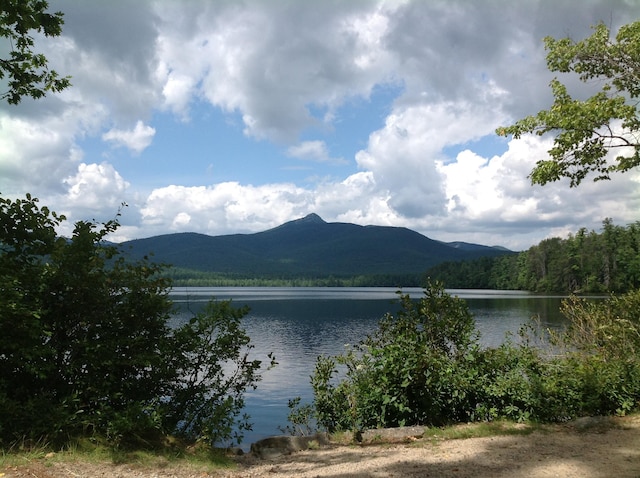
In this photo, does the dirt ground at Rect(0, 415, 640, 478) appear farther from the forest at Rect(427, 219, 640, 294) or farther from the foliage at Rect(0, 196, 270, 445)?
the forest at Rect(427, 219, 640, 294)

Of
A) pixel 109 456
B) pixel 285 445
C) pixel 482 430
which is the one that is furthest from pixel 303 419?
pixel 109 456

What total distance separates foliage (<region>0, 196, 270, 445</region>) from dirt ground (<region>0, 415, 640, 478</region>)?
2.40ft

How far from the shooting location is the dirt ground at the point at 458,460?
6.06m

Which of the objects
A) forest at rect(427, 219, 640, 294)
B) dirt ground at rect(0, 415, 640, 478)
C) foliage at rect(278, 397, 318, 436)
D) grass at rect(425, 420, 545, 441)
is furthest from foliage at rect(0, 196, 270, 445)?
forest at rect(427, 219, 640, 294)

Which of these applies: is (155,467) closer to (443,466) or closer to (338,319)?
(443,466)

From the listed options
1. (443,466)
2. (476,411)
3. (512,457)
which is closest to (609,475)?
(512,457)

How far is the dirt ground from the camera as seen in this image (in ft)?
19.9

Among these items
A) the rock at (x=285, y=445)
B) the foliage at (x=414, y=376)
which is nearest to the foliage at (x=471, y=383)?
the foliage at (x=414, y=376)

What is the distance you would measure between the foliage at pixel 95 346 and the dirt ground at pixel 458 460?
2.40 feet

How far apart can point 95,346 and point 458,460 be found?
18.2ft

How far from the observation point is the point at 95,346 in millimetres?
6984

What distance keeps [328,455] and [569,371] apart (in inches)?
199

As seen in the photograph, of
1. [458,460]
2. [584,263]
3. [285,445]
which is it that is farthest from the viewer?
[584,263]

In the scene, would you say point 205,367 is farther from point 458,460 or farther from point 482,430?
point 482,430
